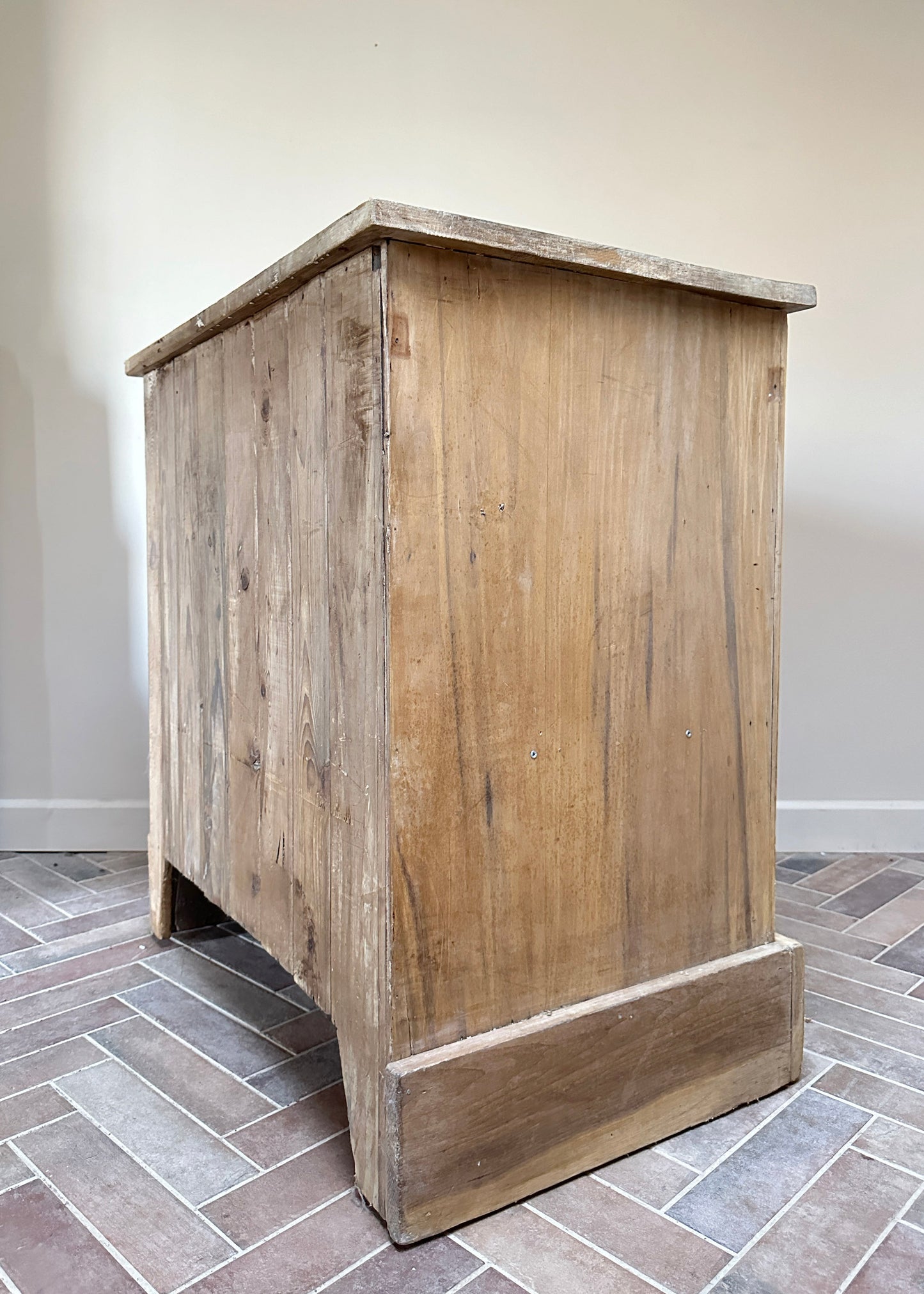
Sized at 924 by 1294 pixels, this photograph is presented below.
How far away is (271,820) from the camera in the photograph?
1.30 metres

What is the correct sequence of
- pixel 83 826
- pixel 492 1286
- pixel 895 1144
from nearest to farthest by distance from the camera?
1. pixel 492 1286
2. pixel 895 1144
3. pixel 83 826

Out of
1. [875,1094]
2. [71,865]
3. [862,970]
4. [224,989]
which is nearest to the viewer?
[875,1094]

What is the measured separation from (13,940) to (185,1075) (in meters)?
0.67

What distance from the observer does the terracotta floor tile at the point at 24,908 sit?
6.33 ft

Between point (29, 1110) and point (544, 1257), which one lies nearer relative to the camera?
point (544, 1257)

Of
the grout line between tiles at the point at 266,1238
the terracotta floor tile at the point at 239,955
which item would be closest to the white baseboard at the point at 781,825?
the terracotta floor tile at the point at 239,955

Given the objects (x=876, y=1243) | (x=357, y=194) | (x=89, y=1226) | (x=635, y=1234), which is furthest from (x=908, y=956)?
(x=357, y=194)

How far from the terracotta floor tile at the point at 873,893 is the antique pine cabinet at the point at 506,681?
2.63 feet

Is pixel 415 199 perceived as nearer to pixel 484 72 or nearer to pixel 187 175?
pixel 484 72

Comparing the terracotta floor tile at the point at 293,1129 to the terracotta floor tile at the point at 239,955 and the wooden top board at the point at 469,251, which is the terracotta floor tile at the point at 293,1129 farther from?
the wooden top board at the point at 469,251

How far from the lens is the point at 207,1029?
1490 mm

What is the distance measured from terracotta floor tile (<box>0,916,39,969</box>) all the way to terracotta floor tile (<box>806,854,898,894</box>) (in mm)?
1669

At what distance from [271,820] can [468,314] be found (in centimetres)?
71

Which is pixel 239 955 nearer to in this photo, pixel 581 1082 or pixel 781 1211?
pixel 581 1082
